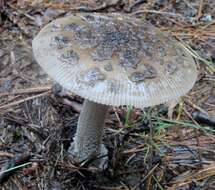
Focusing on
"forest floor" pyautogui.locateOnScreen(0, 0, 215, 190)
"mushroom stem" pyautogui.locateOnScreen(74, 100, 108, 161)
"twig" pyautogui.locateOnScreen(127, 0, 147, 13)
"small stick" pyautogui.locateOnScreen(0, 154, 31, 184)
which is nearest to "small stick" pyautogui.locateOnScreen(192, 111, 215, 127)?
"forest floor" pyautogui.locateOnScreen(0, 0, 215, 190)

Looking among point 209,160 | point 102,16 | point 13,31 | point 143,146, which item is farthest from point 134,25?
point 13,31

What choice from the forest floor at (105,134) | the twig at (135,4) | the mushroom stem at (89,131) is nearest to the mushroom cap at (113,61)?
the mushroom stem at (89,131)

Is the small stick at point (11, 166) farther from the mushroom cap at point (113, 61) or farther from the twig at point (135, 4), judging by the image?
the twig at point (135, 4)

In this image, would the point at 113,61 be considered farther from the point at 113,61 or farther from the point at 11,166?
the point at 11,166

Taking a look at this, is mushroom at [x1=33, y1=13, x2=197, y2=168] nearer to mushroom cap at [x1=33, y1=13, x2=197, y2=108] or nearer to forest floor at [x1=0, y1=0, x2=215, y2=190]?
mushroom cap at [x1=33, y1=13, x2=197, y2=108]

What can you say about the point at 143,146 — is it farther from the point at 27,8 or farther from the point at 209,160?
the point at 27,8
